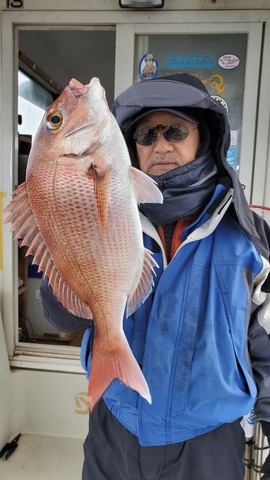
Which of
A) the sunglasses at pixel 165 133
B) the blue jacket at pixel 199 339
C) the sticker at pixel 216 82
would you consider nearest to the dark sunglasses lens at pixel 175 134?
the sunglasses at pixel 165 133

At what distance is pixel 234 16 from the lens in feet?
7.59

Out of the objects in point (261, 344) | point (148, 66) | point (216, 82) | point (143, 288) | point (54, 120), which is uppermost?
point (148, 66)

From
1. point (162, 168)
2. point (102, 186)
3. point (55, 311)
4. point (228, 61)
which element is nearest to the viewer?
point (102, 186)

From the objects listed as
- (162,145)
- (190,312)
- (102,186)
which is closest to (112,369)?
(190,312)

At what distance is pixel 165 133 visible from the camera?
3.95 ft

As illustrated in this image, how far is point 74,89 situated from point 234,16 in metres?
2.02

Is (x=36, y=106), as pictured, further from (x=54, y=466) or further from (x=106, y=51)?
(x=54, y=466)

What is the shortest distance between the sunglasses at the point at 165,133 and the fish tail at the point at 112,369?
2.25ft

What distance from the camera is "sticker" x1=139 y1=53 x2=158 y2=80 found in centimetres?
244

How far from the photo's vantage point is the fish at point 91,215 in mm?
834

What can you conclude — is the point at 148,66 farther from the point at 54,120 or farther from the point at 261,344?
Answer: the point at 261,344

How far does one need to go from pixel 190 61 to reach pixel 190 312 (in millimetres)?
1988

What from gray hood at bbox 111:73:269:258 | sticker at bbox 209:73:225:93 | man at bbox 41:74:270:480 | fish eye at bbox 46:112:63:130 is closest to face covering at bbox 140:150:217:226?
man at bbox 41:74:270:480

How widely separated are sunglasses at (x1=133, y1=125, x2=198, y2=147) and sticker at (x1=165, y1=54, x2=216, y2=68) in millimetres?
1463
